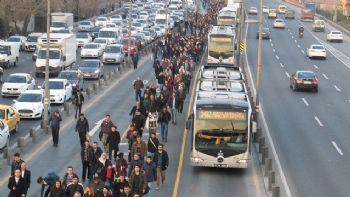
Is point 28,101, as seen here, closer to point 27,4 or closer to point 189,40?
point 189,40

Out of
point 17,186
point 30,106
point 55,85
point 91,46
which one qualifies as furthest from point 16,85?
point 17,186

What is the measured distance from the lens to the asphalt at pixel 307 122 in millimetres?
27266

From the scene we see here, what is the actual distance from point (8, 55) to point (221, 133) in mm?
34177

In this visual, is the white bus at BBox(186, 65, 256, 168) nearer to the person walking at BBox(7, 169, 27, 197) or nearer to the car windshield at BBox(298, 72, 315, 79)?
the person walking at BBox(7, 169, 27, 197)

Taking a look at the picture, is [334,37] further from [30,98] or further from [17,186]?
[17,186]

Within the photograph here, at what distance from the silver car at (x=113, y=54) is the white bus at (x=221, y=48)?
7019 mm

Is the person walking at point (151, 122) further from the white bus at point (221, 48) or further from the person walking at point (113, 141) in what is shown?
the white bus at point (221, 48)

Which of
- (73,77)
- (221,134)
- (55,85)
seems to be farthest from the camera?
(73,77)

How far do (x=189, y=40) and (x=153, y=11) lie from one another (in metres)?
55.8

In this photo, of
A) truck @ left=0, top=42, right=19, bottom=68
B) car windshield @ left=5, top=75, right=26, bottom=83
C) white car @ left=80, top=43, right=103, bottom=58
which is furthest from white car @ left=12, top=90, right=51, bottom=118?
white car @ left=80, top=43, right=103, bottom=58

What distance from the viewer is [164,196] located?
24.2 m

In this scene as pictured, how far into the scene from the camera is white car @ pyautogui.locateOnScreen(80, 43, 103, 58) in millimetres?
65562

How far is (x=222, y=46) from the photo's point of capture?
5947cm

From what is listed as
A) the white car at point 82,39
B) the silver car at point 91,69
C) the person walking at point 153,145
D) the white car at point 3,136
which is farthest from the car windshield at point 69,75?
the white car at point 82,39
